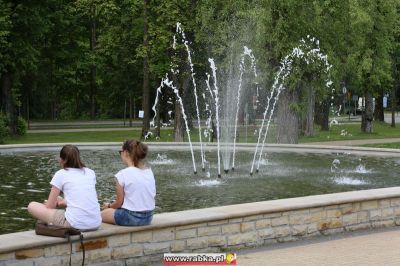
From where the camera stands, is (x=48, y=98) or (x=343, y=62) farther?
(x=48, y=98)

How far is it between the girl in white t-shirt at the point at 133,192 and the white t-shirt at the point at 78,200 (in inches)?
16.7

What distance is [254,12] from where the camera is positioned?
27531mm

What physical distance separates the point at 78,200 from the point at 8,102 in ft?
109

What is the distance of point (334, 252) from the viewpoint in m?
9.49

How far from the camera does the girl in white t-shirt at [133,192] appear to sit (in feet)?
28.5

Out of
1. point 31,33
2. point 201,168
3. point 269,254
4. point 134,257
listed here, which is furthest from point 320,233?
point 31,33

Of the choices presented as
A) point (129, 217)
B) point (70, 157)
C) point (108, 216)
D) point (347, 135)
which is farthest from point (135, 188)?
point (347, 135)

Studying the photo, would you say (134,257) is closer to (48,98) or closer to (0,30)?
(0,30)

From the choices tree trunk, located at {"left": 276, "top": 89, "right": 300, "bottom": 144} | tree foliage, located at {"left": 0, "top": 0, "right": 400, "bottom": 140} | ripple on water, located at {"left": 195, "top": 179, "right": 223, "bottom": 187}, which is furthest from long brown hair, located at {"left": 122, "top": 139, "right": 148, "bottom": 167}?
tree trunk, located at {"left": 276, "top": 89, "right": 300, "bottom": 144}

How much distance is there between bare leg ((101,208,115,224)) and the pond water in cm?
212

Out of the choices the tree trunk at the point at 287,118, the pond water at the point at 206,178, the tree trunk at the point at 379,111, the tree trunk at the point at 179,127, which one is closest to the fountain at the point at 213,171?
the pond water at the point at 206,178

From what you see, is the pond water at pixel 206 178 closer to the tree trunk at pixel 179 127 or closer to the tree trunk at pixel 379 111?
the tree trunk at pixel 179 127

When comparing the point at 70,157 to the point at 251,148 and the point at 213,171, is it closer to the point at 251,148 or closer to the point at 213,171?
the point at 213,171

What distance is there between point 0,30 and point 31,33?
439 cm
